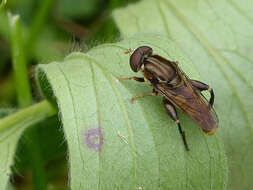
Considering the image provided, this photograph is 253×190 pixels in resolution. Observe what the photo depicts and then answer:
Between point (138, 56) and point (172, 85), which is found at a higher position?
point (138, 56)

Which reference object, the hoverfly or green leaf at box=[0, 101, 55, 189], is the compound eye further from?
green leaf at box=[0, 101, 55, 189]

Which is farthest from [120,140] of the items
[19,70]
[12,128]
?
[19,70]

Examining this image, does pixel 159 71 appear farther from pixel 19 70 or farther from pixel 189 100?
pixel 19 70

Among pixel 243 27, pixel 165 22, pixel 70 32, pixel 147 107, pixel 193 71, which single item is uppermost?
pixel 70 32

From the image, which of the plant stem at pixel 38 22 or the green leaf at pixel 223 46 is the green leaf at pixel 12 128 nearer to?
the green leaf at pixel 223 46

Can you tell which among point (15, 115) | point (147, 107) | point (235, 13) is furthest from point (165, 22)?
point (15, 115)

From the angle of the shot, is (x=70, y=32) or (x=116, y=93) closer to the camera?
(x=116, y=93)

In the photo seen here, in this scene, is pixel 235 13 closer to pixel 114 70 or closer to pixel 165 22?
pixel 165 22
